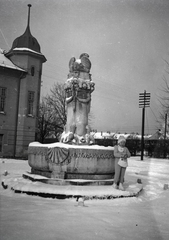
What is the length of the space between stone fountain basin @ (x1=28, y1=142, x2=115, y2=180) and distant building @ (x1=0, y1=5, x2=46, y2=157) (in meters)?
18.8

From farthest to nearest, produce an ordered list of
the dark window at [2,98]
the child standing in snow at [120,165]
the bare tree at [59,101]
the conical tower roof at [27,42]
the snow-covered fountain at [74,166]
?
the bare tree at [59,101] → the conical tower roof at [27,42] → the dark window at [2,98] → the child standing in snow at [120,165] → the snow-covered fountain at [74,166]

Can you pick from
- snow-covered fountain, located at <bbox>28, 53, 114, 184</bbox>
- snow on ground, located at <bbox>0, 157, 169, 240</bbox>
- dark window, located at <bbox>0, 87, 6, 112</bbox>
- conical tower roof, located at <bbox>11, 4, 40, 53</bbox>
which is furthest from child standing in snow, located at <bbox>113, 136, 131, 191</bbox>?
conical tower roof, located at <bbox>11, 4, 40, 53</bbox>

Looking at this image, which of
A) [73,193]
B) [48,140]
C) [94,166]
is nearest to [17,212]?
[73,193]

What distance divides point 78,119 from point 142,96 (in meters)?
23.8

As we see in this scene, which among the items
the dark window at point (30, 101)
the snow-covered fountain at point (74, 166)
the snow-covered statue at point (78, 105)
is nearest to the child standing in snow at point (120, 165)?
the snow-covered fountain at point (74, 166)

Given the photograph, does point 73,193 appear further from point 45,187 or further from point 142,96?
point 142,96

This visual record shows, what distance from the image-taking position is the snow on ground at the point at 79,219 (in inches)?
156

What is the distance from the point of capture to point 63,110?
33.5m

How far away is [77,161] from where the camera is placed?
7316mm

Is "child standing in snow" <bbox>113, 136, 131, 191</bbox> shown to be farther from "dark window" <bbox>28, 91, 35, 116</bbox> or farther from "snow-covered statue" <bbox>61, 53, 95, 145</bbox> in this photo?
"dark window" <bbox>28, 91, 35, 116</bbox>

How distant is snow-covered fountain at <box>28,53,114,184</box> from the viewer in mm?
7320

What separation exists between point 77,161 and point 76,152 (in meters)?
0.25

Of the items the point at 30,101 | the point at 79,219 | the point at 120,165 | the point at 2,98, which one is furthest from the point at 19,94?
the point at 79,219

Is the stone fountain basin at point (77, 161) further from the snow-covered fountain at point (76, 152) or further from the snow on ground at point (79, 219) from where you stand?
the snow on ground at point (79, 219)
